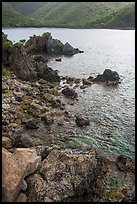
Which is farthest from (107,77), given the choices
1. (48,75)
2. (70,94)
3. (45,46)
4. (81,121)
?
(45,46)

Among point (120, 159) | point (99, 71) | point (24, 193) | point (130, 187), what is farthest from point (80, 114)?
point (99, 71)

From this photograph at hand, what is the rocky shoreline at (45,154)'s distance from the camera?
2495 cm

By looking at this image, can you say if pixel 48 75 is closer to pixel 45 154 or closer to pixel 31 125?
pixel 31 125

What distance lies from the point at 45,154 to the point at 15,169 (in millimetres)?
5745

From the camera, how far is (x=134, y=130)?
41406 millimetres

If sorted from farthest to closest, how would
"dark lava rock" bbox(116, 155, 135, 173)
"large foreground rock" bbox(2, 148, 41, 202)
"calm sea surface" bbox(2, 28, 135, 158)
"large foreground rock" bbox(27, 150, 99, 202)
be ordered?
1. "calm sea surface" bbox(2, 28, 135, 158)
2. "dark lava rock" bbox(116, 155, 135, 173)
3. "large foreground rock" bbox(27, 150, 99, 202)
4. "large foreground rock" bbox(2, 148, 41, 202)

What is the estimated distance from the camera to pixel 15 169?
24.5 meters

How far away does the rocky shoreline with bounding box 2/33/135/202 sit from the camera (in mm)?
24953

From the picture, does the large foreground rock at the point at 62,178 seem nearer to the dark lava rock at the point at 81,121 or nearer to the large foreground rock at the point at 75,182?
the large foreground rock at the point at 75,182

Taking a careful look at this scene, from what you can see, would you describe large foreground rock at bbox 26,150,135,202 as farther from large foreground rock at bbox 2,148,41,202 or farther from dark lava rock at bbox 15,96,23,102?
dark lava rock at bbox 15,96,23,102

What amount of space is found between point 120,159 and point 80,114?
49.3 ft

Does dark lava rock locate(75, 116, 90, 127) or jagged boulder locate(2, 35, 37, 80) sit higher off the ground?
jagged boulder locate(2, 35, 37, 80)

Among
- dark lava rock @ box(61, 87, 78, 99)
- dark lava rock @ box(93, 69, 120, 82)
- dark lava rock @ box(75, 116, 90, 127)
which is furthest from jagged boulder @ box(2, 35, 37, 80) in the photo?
dark lava rock @ box(75, 116, 90, 127)

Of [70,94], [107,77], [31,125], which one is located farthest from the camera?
[107,77]
